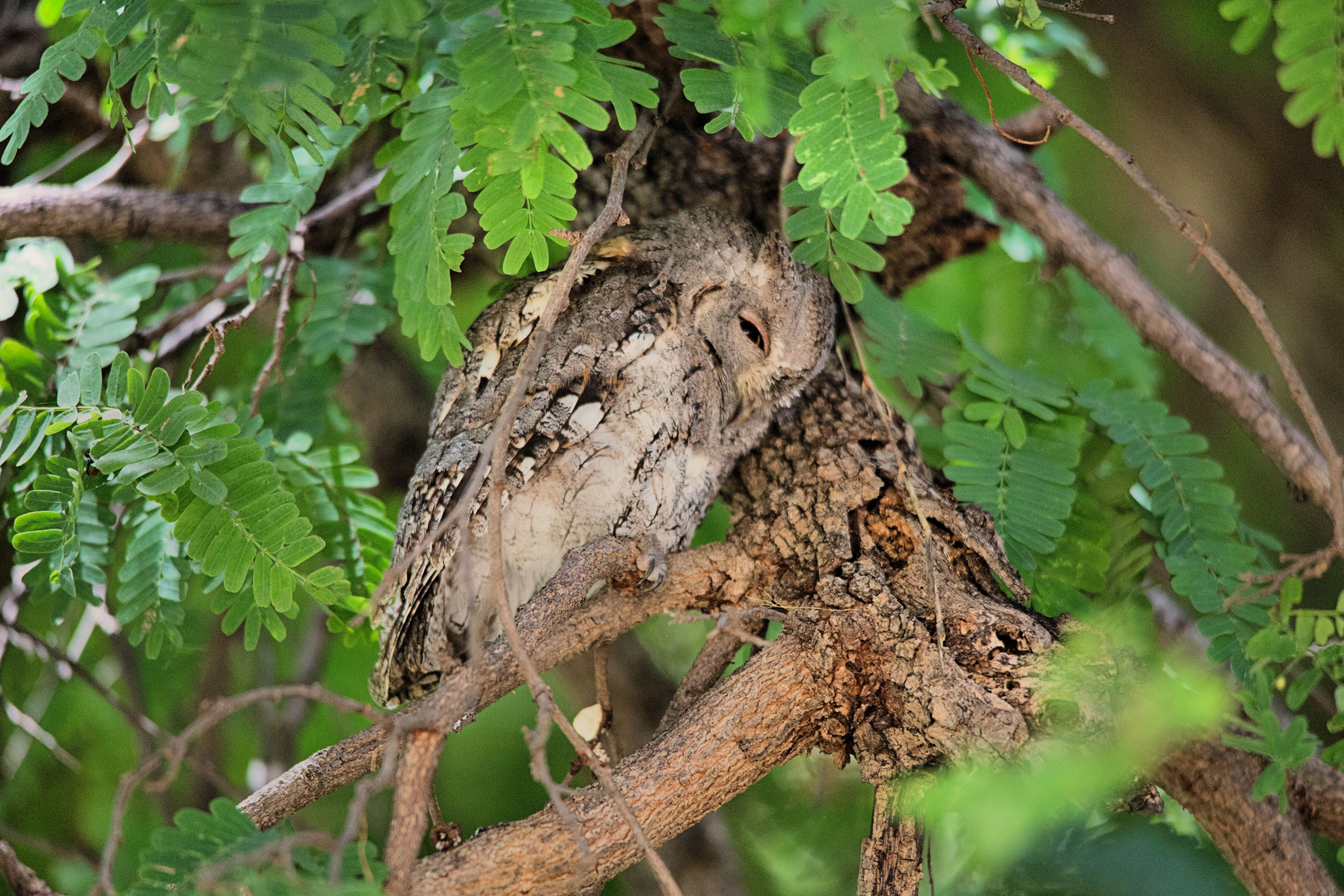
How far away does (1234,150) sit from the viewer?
10.5 feet

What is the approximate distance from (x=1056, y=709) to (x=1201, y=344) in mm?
918

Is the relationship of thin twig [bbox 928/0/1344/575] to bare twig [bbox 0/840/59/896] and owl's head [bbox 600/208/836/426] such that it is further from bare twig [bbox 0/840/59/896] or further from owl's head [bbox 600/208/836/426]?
bare twig [bbox 0/840/59/896]

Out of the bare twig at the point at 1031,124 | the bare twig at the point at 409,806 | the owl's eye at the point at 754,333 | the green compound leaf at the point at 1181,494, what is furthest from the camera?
the bare twig at the point at 1031,124

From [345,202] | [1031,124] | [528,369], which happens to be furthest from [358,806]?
[1031,124]

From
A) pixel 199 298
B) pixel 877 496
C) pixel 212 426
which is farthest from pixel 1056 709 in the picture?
pixel 199 298

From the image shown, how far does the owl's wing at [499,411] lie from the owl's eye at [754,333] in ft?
0.44

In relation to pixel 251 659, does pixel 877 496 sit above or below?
above

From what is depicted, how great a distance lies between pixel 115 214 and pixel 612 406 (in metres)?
1.18

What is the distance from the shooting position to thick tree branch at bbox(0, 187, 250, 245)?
Result: 5.86 feet

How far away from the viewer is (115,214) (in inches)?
74.8

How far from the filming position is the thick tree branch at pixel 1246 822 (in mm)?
1109

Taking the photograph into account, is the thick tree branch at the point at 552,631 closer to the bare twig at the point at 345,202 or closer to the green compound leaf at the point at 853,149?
the green compound leaf at the point at 853,149

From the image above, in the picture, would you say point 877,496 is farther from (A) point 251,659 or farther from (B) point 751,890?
(A) point 251,659

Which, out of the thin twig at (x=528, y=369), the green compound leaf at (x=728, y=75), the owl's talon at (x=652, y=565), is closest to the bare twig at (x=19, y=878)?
the thin twig at (x=528, y=369)
